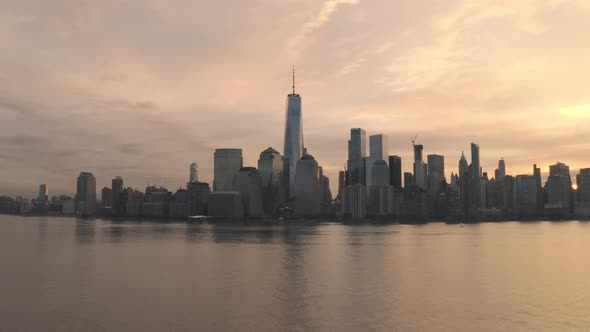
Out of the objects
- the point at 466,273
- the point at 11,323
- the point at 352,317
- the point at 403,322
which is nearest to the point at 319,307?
the point at 352,317

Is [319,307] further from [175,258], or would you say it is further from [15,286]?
[175,258]

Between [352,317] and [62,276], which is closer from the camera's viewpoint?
[352,317]

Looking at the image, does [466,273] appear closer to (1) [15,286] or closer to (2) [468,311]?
(2) [468,311]

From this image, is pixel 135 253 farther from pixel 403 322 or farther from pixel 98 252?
pixel 403 322

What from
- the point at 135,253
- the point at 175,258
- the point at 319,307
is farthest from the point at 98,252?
the point at 319,307

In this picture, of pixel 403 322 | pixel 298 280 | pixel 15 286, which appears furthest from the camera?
pixel 298 280

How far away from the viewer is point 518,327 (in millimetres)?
56094

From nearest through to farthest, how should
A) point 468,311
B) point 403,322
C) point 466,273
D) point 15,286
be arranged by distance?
point 403,322 < point 468,311 < point 15,286 < point 466,273

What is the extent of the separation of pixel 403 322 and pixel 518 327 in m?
12.3

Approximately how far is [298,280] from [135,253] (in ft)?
221

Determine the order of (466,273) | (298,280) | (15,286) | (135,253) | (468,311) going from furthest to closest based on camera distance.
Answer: (135,253), (466,273), (298,280), (15,286), (468,311)

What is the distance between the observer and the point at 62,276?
305 ft

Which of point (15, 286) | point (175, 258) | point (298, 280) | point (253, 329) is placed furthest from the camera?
point (175, 258)

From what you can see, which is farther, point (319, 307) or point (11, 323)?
point (319, 307)
